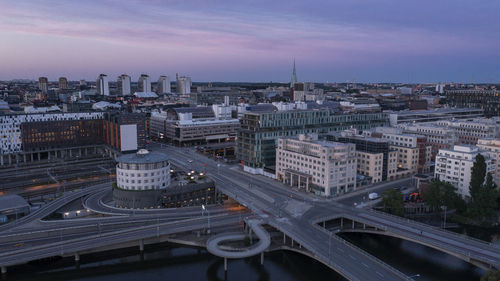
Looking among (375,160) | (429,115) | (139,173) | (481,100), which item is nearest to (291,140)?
(375,160)

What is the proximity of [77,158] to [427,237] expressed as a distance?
111 meters

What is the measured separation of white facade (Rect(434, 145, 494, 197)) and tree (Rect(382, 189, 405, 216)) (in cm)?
1668

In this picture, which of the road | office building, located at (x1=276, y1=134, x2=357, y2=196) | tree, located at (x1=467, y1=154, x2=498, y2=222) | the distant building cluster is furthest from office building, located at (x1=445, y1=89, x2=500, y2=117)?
the road

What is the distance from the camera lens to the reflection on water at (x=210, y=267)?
56250 millimetres

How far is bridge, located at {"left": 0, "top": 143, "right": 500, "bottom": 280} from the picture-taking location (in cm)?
5281

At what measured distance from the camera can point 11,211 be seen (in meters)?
70.1

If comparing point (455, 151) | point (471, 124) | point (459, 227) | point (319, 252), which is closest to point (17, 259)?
point (319, 252)

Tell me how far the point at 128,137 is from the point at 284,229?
77.1 m

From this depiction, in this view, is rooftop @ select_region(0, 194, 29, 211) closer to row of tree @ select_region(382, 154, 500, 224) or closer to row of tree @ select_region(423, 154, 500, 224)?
row of tree @ select_region(382, 154, 500, 224)

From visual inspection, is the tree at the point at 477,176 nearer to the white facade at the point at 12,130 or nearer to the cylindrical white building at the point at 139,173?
the cylindrical white building at the point at 139,173

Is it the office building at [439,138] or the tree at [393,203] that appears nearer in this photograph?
the tree at [393,203]

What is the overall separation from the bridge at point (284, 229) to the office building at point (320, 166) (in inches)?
147

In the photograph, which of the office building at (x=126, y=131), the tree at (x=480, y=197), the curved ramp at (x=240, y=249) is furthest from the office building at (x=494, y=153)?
the office building at (x=126, y=131)

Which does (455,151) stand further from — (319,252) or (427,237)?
(319,252)
